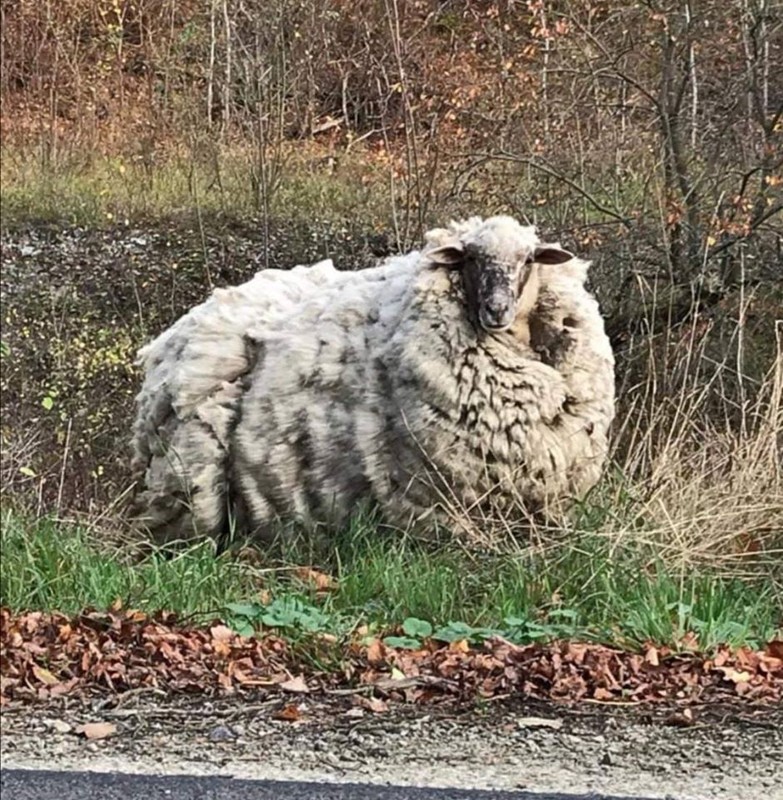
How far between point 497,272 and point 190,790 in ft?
10.1

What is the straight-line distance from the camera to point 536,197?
7.79m

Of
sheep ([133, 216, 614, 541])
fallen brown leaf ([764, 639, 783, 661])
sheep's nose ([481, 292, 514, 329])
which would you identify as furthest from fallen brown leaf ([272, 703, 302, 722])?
sheep's nose ([481, 292, 514, 329])

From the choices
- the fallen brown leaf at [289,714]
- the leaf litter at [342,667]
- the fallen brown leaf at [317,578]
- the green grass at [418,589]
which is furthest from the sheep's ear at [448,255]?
the fallen brown leaf at [289,714]

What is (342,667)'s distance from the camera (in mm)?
3680

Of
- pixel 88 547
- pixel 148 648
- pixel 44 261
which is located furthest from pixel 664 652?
pixel 44 261

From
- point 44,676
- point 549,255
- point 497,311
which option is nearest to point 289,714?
point 44,676

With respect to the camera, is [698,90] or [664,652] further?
[698,90]

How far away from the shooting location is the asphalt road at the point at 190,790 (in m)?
2.93

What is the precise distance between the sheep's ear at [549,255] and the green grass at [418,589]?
4.17 feet

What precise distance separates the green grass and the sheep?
39cm

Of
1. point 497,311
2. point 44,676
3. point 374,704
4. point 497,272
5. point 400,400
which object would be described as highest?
point 497,272

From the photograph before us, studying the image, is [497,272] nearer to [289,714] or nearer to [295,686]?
[295,686]

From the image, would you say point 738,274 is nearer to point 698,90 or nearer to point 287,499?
point 698,90

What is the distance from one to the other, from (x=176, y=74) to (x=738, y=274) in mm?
3891
